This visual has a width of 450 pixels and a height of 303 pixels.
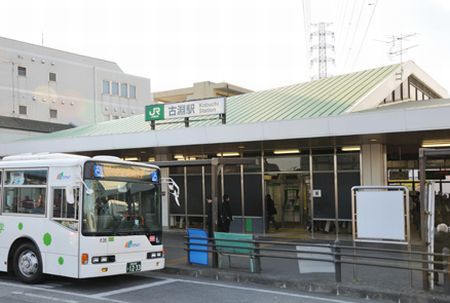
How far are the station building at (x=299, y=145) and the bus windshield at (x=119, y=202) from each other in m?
5.73

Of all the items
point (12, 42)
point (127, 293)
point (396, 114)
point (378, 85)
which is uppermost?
point (12, 42)

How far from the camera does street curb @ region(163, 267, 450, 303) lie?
28.3ft

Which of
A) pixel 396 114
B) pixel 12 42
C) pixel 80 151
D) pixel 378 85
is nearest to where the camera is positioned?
pixel 396 114

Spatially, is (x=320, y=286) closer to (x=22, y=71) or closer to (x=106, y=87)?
(x=22, y=71)

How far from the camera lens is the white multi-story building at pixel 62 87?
4594cm

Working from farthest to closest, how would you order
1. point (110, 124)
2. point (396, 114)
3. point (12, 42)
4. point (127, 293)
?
point (12, 42) < point (110, 124) < point (396, 114) < point (127, 293)

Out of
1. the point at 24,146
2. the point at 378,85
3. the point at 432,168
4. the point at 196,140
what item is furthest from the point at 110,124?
the point at 432,168

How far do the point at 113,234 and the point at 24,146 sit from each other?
13.1m

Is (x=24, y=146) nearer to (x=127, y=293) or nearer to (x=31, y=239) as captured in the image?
(x=31, y=239)

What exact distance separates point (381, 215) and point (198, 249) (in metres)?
4.48

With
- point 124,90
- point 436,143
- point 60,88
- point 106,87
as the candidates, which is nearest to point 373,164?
point 436,143

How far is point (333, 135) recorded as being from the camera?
14.7m

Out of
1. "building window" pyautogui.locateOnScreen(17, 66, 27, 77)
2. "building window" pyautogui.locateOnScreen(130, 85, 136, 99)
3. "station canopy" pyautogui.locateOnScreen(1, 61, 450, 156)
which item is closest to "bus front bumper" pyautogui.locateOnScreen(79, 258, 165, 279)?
"station canopy" pyautogui.locateOnScreen(1, 61, 450, 156)

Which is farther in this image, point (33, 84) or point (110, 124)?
point (33, 84)
